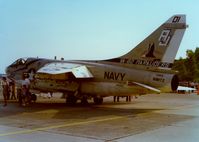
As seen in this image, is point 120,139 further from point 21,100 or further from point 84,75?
point 21,100

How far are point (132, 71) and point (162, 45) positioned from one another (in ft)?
6.35

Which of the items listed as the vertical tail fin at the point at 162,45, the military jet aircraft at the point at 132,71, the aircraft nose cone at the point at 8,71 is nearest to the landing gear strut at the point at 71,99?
the military jet aircraft at the point at 132,71

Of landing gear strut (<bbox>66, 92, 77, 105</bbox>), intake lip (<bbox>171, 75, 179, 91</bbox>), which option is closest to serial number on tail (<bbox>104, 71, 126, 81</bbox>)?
intake lip (<bbox>171, 75, 179, 91</bbox>)

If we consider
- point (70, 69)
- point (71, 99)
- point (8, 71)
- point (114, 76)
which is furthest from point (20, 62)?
point (114, 76)

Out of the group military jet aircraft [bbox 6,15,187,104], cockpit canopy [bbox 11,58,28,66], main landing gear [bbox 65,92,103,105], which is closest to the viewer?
military jet aircraft [bbox 6,15,187,104]

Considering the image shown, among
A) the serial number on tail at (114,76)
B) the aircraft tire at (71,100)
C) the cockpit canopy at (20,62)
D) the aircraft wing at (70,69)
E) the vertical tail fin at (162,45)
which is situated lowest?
the aircraft tire at (71,100)

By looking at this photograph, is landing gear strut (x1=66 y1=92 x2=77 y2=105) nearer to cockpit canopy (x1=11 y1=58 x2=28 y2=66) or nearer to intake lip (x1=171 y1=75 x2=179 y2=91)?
cockpit canopy (x1=11 y1=58 x2=28 y2=66)

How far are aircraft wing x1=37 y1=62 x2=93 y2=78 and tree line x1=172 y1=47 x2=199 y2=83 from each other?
5046cm

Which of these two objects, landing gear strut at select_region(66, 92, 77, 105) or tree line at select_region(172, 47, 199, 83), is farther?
tree line at select_region(172, 47, 199, 83)

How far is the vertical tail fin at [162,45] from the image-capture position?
649 inches

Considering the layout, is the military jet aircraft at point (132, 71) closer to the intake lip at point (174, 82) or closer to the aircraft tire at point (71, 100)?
the intake lip at point (174, 82)

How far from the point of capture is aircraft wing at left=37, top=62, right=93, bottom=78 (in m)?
16.8

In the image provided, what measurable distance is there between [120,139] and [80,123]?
3.23 m

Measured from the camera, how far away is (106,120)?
12602 mm
